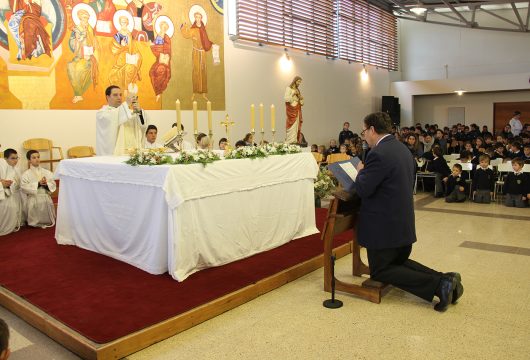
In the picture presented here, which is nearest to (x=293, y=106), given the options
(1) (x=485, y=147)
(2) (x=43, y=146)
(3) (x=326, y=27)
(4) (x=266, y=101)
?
(4) (x=266, y=101)

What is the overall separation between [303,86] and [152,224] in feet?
37.0

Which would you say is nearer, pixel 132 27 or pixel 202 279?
pixel 202 279

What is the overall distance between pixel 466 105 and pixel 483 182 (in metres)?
12.3

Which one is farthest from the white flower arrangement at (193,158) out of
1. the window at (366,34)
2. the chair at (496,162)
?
the window at (366,34)

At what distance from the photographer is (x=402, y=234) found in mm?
4156

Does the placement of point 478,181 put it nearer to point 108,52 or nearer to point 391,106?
point 108,52

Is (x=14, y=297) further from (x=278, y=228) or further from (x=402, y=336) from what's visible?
(x=402, y=336)

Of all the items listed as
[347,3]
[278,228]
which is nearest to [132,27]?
[278,228]

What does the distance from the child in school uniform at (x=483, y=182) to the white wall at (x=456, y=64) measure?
1050 centimetres

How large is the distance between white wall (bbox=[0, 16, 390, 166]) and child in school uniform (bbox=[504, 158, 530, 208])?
21.5ft

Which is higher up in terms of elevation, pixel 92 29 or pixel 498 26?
pixel 498 26

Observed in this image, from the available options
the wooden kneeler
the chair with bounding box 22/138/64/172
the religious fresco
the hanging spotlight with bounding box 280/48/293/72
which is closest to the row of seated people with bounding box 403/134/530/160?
the hanging spotlight with bounding box 280/48/293/72

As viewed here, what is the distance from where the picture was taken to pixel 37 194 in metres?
7.23

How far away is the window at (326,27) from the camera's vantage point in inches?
509
